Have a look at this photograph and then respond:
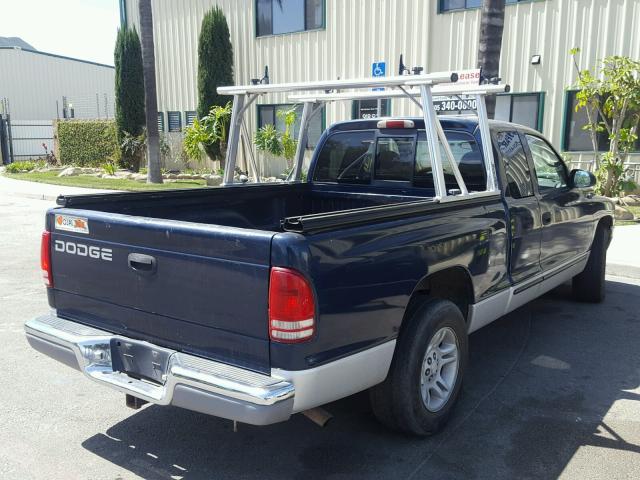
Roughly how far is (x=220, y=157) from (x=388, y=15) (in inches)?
288

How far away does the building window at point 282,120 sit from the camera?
1788cm

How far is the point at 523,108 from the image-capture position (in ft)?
47.6

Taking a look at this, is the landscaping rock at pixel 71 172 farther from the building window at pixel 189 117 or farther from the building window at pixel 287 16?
the building window at pixel 287 16

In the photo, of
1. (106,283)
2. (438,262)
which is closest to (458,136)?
(438,262)

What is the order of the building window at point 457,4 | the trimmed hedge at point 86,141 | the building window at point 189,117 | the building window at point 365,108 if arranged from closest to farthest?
1. the building window at point 457,4
2. the building window at point 365,108
3. the building window at point 189,117
4. the trimmed hedge at point 86,141

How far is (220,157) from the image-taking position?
20297 mm

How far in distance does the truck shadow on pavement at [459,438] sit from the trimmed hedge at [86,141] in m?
22.0

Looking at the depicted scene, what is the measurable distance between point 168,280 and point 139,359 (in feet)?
1.51

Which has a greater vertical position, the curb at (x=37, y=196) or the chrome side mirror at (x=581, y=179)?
the chrome side mirror at (x=581, y=179)

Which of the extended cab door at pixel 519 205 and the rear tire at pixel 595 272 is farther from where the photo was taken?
the rear tire at pixel 595 272

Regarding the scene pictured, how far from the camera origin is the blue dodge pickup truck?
2746mm

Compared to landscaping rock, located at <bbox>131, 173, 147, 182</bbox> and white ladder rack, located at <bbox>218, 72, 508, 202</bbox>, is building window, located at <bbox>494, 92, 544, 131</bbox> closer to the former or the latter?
white ladder rack, located at <bbox>218, 72, 508, 202</bbox>

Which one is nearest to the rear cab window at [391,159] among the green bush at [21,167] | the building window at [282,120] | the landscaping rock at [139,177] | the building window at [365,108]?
the building window at [365,108]

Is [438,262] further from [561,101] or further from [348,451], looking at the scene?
[561,101]
